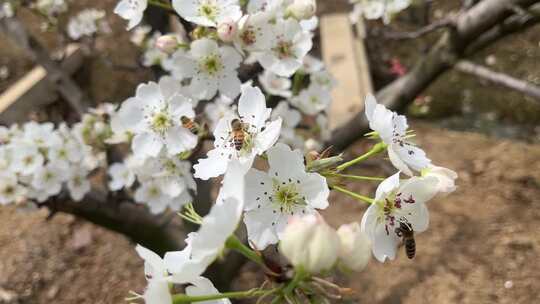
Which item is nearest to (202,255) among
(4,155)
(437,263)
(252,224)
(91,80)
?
(252,224)

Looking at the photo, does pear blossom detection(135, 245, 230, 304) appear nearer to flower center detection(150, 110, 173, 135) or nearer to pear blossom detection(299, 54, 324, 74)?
flower center detection(150, 110, 173, 135)

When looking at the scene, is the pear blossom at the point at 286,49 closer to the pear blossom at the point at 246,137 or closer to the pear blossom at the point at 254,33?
the pear blossom at the point at 254,33

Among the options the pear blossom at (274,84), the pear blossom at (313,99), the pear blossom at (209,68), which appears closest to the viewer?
the pear blossom at (209,68)

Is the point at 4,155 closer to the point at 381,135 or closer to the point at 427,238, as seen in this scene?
the point at 381,135

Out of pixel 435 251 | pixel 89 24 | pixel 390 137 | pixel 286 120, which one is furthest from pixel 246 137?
pixel 89 24

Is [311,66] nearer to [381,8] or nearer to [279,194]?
[381,8]

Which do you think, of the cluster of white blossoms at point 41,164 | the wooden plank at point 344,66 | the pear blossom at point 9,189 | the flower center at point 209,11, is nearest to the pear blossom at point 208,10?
the flower center at point 209,11
